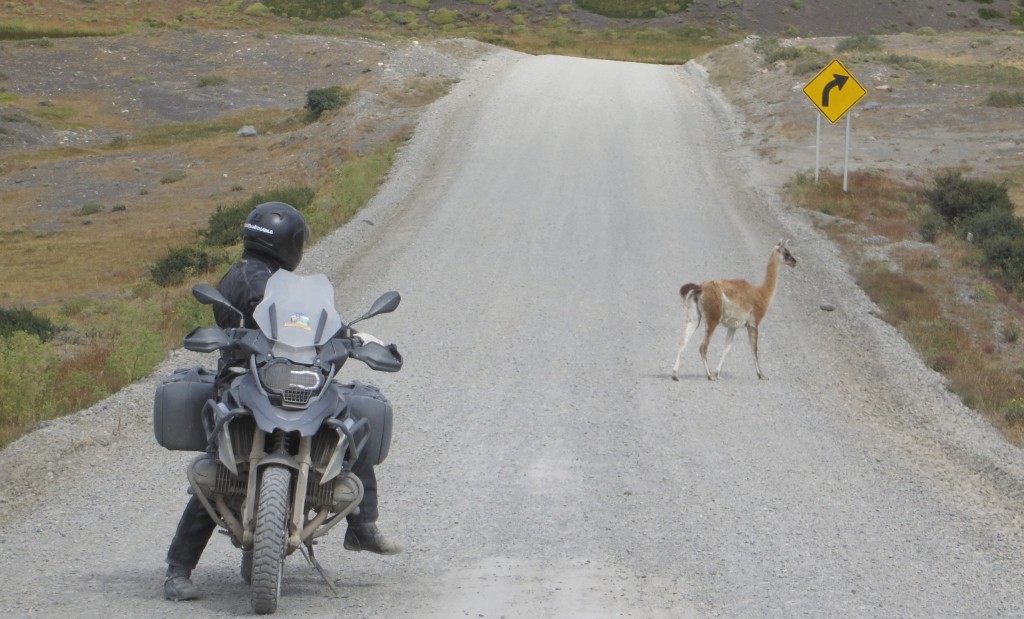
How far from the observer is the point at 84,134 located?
1905 inches

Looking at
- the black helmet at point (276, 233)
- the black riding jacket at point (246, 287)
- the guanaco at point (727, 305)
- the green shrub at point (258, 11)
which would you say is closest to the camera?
the black riding jacket at point (246, 287)

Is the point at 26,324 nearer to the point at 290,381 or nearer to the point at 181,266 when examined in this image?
the point at 181,266

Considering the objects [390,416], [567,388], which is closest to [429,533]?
[390,416]

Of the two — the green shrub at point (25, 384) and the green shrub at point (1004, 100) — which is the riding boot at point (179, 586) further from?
the green shrub at point (1004, 100)

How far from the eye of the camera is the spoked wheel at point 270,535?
5.77 metres

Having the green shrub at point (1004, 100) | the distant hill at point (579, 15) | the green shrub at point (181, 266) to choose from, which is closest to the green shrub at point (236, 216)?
the green shrub at point (181, 266)

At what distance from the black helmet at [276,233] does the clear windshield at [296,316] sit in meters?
0.43

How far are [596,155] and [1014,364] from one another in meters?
15.3

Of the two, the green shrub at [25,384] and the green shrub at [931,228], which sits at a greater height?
the green shrub at [25,384]

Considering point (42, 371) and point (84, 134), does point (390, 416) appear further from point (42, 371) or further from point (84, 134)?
point (84, 134)

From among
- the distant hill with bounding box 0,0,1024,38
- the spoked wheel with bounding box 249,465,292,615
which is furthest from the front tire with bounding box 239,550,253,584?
the distant hill with bounding box 0,0,1024,38

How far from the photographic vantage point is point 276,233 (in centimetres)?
666

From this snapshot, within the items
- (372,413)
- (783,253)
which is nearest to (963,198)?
(783,253)

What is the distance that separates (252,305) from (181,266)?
62.9ft
